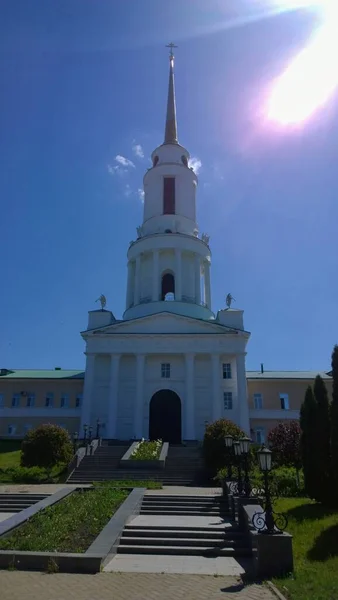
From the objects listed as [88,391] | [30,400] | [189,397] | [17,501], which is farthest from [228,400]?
[17,501]

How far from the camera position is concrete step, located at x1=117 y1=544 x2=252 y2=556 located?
10883mm

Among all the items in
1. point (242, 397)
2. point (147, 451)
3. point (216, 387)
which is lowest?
point (147, 451)

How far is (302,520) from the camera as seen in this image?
13359 mm

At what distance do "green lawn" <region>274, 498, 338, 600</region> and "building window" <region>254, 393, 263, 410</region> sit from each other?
2433 cm

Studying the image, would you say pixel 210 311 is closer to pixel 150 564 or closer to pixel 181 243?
pixel 181 243

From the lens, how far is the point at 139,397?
36000mm

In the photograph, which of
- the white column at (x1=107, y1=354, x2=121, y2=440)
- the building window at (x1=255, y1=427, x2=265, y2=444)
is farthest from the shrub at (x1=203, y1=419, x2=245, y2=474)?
the building window at (x1=255, y1=427, x2=265, y2=444)

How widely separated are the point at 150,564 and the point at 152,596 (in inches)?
95.2

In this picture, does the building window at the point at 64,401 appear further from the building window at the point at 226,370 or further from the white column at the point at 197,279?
the white column at the point at 197,279

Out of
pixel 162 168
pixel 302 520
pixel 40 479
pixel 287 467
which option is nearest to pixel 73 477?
pixel 40 479

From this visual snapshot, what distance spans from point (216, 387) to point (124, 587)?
28371 millimetres

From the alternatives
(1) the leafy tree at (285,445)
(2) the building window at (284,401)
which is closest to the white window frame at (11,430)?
(1) the leafy tree at (285,445)

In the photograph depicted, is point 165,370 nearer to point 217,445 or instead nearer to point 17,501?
point 217,445

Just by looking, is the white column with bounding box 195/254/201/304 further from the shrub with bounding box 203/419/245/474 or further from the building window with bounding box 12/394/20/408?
the building window with bounding box 12/394/20/408
